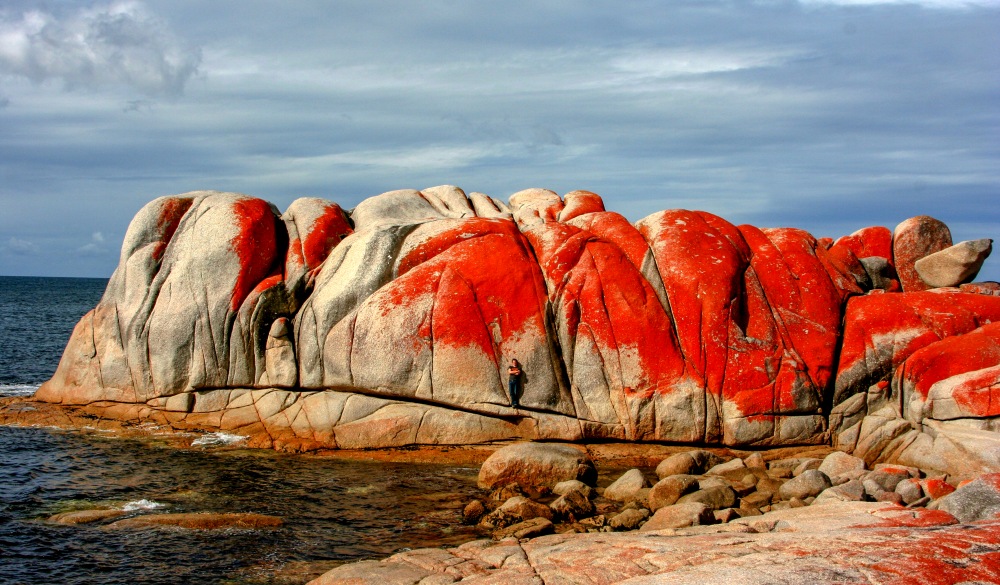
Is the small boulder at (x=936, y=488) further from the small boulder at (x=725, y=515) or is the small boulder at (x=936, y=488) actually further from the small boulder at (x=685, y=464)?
the small boulder at (x=685, y=464)

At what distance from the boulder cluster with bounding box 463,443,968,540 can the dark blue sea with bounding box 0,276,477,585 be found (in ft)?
3.67

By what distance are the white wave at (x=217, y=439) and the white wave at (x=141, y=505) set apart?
193 inches

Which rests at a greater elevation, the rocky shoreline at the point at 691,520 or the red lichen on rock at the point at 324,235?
the red lichen on rock at the point at 324,235

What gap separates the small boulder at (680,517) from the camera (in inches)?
643

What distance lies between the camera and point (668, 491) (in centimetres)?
1862

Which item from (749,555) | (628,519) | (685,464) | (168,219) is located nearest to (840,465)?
(685,464)

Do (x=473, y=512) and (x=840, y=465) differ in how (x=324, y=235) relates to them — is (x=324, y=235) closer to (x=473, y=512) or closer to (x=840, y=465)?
(x=473, y=512)

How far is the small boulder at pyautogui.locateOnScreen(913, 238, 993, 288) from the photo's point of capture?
26016 millimetres

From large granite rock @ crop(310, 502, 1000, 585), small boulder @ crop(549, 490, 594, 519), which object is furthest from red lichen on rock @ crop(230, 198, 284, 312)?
large granite rock @ crop(310, 502, 1000, 585)

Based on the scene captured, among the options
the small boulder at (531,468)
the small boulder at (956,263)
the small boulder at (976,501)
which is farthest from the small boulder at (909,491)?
the small boulder at (956,263)

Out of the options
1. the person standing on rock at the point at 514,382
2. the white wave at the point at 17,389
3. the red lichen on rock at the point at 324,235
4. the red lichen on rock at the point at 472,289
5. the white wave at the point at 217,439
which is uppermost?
the red lichen on rock at the point at 324,235

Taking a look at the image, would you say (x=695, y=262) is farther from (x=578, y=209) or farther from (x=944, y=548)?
(x=944, y=548)

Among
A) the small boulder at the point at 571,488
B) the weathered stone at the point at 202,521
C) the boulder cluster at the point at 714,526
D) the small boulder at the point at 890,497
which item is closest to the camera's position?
the boulder cluster at the point at 714,526

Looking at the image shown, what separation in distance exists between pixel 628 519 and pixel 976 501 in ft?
21.4
